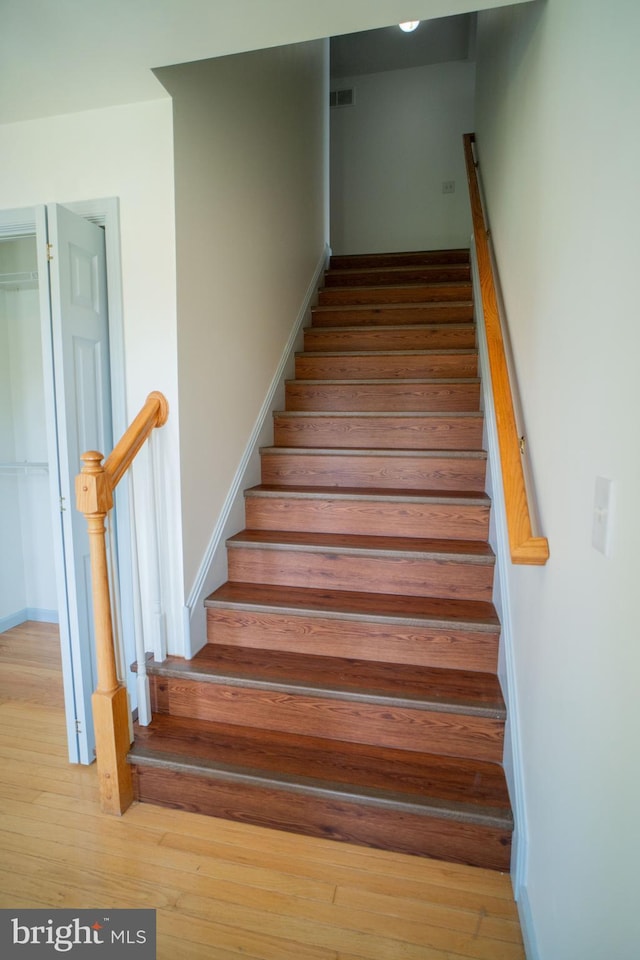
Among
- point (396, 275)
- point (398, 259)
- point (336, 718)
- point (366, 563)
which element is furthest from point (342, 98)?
point (336, 718)

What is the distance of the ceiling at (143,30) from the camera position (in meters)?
1.31

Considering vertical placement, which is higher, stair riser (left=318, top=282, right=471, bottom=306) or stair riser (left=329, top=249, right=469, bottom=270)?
stair riser (left=329, top=249, right=469, bottom=270)

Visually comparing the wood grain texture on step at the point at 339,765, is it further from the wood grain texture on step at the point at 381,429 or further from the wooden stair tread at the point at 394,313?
the wooden stair tread at the point at 394,313

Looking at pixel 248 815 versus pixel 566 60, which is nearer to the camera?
pixel 566 60

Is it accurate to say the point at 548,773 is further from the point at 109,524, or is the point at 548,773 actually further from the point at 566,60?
the point at 566,60

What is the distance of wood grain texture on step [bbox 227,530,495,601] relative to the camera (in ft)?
6.71

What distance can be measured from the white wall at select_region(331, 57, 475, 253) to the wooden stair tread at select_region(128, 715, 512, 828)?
188 inches

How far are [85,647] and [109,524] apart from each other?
1.87 feet

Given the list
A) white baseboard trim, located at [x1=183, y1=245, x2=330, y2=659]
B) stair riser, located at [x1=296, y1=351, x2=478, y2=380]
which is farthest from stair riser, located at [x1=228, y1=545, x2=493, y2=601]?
stair riser, located at [x1=296, y1=351, x2=478, y2=380]

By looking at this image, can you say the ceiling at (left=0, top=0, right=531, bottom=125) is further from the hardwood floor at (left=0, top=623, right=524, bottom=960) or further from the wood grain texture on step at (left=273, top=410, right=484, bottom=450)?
the hardwood floor at (left=0, top=623, right=524, bottom=960)

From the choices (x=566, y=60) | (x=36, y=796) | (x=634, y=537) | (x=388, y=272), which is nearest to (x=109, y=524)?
(x=36, y=796)

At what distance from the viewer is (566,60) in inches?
47.6

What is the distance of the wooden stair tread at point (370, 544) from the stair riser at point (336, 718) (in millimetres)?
596

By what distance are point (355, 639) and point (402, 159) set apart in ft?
16.2
